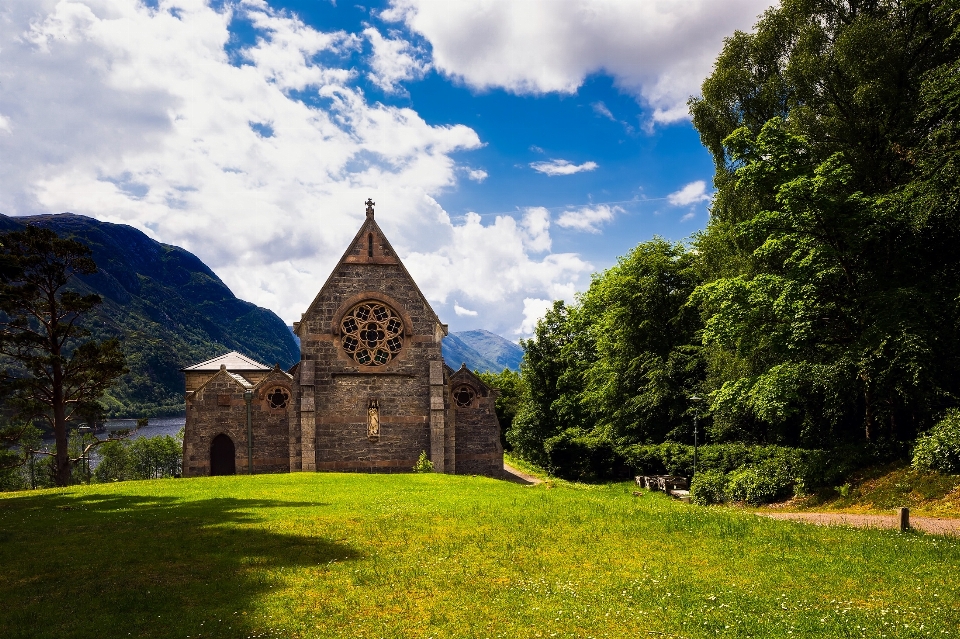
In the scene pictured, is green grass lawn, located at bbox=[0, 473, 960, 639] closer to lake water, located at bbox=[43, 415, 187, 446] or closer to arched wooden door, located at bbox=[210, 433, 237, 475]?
arched wooden door, located at bbox=[210, 433, 237, 475]

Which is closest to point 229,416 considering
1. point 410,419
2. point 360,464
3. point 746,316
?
point 360,464

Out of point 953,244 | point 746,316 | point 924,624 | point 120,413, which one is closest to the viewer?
point 924,624

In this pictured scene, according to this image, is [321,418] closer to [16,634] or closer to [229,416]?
[229,416]

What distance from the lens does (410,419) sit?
29.0 meters

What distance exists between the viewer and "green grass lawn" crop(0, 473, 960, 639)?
7.59m

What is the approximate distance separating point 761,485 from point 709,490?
95.7 inches

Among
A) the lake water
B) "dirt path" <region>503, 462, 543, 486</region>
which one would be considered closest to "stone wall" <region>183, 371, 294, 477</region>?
"dirt path" <region>503, 462, 543, 486</region>

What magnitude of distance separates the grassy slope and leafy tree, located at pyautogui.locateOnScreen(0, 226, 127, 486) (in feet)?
107

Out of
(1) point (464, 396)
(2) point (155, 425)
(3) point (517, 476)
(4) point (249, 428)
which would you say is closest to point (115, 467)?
(4) point (249, 428)

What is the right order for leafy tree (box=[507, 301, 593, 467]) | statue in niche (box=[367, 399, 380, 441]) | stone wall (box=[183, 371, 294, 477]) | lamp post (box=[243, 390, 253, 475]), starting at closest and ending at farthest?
lamp post (box=[243, 390, 253, 475]) < stone wall (box=[183, 371, 294, 477]) < statue in niche (box=[367, 399, 380, 441]) < leafy tree (box=[507, 301, 593, 467])

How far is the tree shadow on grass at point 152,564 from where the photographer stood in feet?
25.8

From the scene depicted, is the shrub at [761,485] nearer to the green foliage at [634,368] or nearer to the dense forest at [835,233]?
the dense forest at [835,233]

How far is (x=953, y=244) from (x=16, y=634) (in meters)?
27.0

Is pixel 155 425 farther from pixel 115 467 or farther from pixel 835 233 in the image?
pixel 835 233
